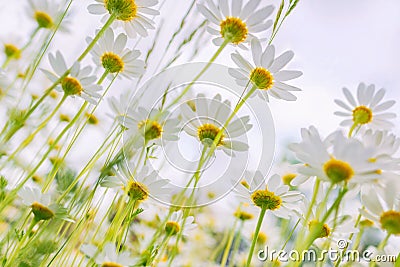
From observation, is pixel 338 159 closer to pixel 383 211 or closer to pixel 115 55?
pixel 383 211

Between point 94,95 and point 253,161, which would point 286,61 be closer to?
point 253,161

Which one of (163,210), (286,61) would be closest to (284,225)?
(163,210)

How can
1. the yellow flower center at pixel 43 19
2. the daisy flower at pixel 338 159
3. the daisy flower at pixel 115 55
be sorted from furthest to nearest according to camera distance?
1. the yellow flower center at pixel 43 19
2. the daisy flower at pixel 115 55
3. the daisy flower at pixel 338 159

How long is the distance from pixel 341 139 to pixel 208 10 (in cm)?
25

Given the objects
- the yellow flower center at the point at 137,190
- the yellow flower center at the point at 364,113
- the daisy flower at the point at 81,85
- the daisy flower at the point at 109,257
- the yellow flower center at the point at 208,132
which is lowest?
the daisy flower at the point at 109,257

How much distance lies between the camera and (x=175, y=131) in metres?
0.47

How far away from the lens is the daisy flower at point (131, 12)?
524mm

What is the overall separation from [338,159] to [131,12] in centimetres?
34

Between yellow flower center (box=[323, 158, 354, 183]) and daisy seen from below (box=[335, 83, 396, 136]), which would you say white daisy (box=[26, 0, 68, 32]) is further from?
yellow flower center (box=[323, 158, 354, 183])

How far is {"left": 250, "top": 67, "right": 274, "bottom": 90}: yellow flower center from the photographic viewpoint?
499mm

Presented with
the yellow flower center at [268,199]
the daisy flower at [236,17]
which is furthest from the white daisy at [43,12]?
the yellow flower center at [268,199]

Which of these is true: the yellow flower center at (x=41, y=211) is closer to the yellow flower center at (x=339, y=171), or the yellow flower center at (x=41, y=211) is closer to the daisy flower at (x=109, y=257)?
the daisy flower at (x=109, y=257)

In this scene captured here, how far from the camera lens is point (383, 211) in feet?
1.36

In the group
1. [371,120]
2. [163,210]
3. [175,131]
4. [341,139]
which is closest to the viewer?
[341,139]
